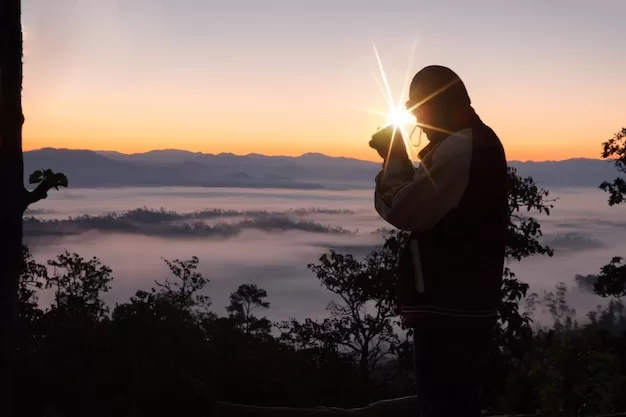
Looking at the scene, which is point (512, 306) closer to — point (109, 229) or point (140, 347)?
point (140, 347)

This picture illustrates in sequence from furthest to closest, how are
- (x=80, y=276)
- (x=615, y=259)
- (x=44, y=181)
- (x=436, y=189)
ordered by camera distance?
(x=80, y=276) < (x=615, y=259) < (x=44, y=181) < (x=436, y=189)

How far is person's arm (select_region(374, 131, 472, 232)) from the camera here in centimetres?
189

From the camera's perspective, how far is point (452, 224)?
1932 millimetres

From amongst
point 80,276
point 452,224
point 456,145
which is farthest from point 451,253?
point 80,276

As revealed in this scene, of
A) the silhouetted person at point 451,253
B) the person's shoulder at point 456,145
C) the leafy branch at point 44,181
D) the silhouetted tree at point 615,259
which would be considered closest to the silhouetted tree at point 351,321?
the silhouetted tree at point 615,259

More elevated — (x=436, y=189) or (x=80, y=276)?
(x=436, y=189)

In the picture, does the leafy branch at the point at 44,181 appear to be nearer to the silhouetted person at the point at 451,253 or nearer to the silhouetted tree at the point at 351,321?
the silhouetted person at the point at 451,253

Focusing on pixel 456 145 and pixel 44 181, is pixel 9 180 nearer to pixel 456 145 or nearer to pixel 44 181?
pixel 44 181

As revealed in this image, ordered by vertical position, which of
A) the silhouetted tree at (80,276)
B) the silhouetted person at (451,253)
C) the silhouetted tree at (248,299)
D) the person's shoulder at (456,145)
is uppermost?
the person's shoulder at (456,145)

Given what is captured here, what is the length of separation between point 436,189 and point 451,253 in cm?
20

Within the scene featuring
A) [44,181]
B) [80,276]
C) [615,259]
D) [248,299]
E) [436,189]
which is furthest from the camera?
[248,299]

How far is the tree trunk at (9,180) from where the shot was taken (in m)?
2.10

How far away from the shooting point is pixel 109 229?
8206 cm

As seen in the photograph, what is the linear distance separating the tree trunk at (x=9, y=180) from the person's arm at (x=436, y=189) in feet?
3.97
